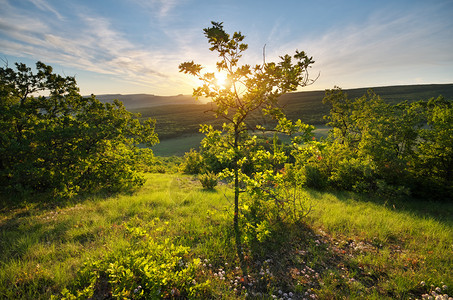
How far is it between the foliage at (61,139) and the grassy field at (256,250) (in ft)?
4.38

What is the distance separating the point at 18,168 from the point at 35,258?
4.31 m

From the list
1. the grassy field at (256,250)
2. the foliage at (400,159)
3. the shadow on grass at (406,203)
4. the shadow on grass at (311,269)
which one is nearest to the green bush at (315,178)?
the foliage at (400,159)

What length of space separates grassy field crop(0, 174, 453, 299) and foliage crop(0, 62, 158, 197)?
4.38ft

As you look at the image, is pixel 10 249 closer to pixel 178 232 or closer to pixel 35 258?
pixel 35 258

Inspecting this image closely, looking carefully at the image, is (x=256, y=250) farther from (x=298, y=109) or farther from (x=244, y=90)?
(x=298, y=109)

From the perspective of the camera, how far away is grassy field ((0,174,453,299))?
3477mm

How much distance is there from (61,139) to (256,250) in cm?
850

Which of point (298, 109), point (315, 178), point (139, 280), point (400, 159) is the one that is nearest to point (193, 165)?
point (315, 178)

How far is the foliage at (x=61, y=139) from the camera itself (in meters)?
6.99

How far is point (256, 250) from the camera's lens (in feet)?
15.1

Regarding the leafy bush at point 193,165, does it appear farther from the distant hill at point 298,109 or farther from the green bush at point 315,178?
the green bush at point 315,178

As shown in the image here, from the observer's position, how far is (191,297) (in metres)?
3.17

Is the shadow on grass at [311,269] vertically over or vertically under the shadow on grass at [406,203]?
over

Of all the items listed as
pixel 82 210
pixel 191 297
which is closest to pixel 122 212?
pixel 82 210
